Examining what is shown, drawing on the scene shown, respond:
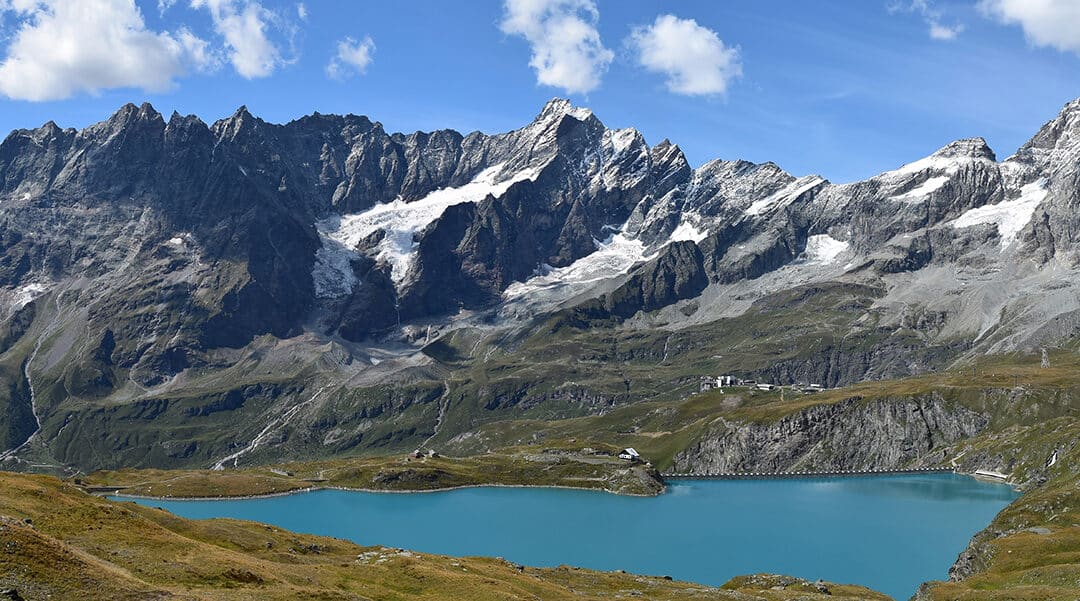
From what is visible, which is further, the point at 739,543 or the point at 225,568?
the point at 739,543

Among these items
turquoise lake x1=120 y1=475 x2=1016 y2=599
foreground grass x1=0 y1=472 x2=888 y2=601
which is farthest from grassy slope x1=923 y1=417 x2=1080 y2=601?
turquoise lake x1=120 y1=475 x2=1016 y2=599

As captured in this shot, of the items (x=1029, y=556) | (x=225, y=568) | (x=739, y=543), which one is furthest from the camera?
(x=739, y=543)

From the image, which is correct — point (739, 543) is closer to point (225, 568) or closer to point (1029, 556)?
point (1029, 556)

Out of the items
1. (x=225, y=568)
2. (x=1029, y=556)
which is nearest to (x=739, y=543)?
(x=1029, y=556)

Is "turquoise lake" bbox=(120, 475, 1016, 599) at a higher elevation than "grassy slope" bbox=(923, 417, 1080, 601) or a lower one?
lower

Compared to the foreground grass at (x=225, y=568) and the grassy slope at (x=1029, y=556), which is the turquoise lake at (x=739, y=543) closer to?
the grassy slope at (x=1029, y=556)

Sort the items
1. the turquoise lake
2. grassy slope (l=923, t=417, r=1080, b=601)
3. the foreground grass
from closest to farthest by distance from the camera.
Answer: the foreground grass < grassy slope (l=923, t=417, r=1080, b=601) < the turquoise lake

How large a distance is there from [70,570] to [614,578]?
229 ft

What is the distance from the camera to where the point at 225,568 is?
6612cm

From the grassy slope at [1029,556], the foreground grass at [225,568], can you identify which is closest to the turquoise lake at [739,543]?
the grassy slope at [1029,556]

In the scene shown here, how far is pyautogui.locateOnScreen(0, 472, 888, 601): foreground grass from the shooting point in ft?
170

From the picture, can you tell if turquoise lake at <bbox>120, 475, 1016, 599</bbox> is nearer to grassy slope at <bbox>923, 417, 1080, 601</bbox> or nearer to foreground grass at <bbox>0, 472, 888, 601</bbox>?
grassy slope at <bbox>923, 417, 1080, 601</bbox>

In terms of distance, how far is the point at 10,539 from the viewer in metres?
52.0

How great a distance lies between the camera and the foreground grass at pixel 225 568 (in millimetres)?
51844
